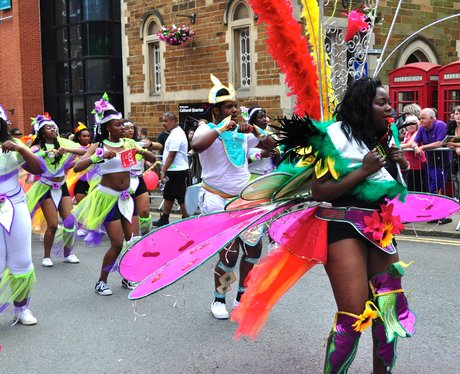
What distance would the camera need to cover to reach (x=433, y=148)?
10.5 metres

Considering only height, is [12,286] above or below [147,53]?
below

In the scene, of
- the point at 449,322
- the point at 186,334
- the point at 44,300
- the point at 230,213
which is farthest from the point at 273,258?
the point at 44,300

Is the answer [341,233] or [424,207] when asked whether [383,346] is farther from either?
[424,207]

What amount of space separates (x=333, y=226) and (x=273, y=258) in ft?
1.51

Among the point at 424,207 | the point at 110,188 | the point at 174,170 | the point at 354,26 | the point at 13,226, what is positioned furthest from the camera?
the point at 174,170

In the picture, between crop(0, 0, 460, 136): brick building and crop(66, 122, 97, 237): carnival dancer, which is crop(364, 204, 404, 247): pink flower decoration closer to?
crop(66, 122, 97, 237): carnival dancer

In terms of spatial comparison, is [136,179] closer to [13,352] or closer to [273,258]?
[13,352]

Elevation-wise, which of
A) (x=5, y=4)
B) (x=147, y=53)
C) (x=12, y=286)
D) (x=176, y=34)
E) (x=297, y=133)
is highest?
(x=5, y=4)

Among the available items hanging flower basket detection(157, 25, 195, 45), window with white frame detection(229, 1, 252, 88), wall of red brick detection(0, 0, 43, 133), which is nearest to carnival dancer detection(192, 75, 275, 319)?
window with white frame detection(229, 1, 252, 88)

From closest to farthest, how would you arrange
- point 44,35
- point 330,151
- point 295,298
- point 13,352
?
point 330,151 < point 13,352 < point 295,298 < point 44,35

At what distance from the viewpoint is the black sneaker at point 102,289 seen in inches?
266

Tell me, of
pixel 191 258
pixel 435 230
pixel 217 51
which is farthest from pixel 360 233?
pixel 217 51

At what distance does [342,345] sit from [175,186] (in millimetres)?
8021

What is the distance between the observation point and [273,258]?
13.0 ft
